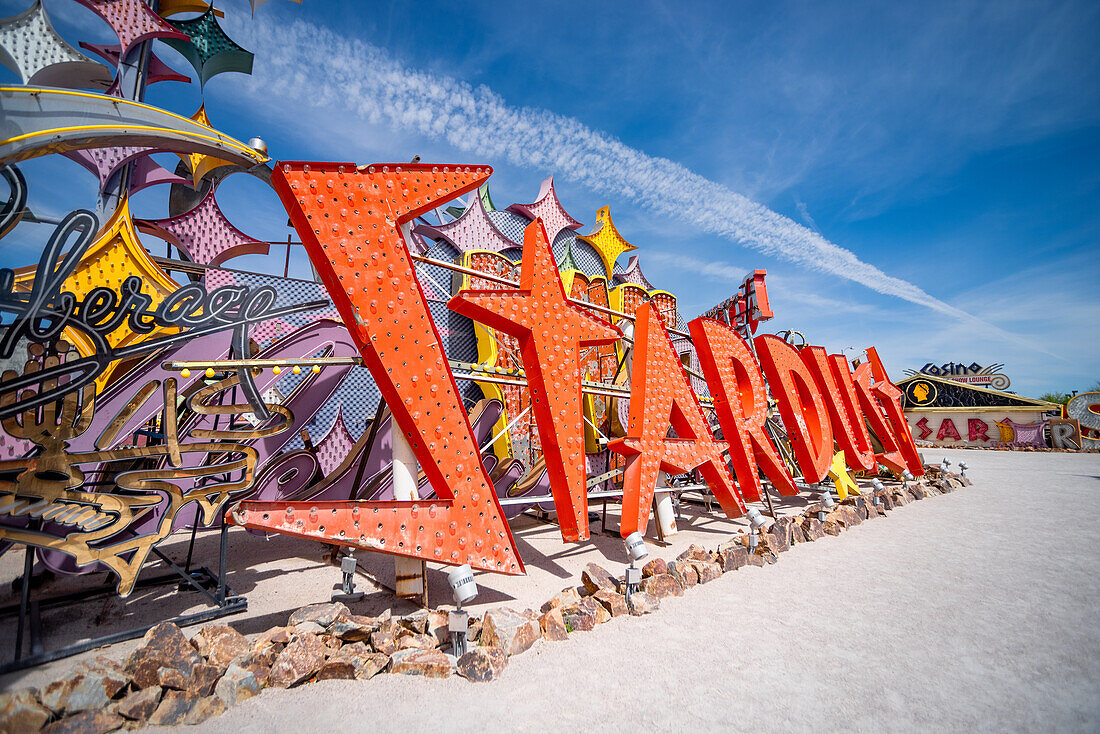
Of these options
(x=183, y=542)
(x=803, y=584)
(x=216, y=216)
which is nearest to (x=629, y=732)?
(x=803, y=584)

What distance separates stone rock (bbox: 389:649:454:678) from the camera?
342 centimetres

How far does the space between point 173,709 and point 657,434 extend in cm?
580

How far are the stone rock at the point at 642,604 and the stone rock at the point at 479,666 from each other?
1.59m

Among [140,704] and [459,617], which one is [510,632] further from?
[140,704]

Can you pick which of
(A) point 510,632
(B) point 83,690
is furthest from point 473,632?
(B) point 83,690

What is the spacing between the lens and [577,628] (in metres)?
4.19

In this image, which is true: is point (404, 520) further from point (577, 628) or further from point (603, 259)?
point (603, 259)

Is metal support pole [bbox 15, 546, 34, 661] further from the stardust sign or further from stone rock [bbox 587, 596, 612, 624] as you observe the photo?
stone rock [bbox 587, 596, 612, 624]

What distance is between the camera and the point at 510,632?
3857 millimetres

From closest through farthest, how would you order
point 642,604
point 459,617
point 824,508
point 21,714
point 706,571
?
point 21,714 < point 459,617 < point 642,604 < point 706,571 < point 824,508

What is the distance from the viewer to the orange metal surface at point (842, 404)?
10875 millimetres

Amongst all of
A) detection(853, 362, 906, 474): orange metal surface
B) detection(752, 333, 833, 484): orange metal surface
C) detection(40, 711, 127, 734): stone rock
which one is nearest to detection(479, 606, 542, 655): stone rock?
detection(40, 711, 127, 734): stone rock

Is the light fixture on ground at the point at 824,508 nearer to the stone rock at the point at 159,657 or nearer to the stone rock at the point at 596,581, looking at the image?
the stone rock at the point at 596,581

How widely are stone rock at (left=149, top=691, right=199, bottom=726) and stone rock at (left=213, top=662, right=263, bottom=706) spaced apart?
5.6 inches
